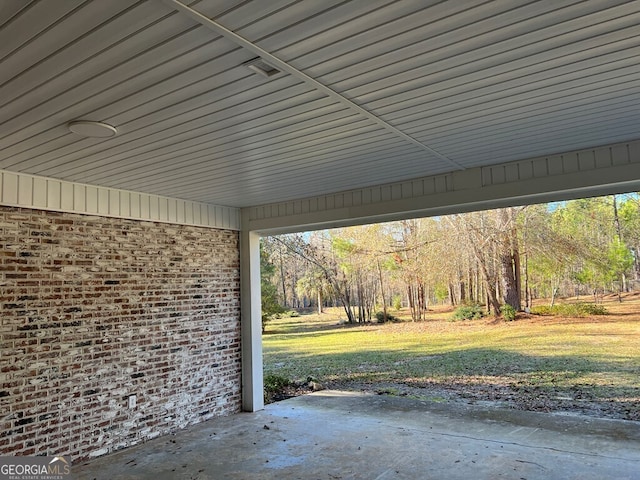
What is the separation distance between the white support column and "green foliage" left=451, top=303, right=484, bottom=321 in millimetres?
7324

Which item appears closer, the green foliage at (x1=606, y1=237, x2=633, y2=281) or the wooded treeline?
the green foliage at (x1=606, y1=237, x2=633, y2=281)

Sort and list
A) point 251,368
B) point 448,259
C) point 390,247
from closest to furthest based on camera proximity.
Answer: point 251,368 → point 448,259 → point 390,247

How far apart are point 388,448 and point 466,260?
838 cm

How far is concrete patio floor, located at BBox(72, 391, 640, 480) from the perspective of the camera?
4070 mm

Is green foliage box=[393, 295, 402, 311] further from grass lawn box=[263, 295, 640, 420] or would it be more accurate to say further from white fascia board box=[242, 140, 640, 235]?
white fascia board box=[242, 140, 640, 235]

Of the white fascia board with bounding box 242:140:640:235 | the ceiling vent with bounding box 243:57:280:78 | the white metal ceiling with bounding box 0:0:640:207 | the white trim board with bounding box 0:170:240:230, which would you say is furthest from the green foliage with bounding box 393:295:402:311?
the ceiling vent with bounding box 243:57:280:78

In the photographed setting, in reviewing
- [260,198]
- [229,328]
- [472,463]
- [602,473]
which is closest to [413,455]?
[472,463]

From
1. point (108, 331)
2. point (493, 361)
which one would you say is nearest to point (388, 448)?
point (108, 331)

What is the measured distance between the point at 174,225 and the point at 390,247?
878 centimetres

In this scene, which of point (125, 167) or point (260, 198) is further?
point (260, 198)

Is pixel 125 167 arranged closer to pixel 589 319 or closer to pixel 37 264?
pixel 37 264

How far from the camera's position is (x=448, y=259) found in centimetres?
1259

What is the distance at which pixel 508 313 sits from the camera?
11.6 metres

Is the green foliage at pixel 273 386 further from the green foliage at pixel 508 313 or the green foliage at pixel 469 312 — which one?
the green foliage at pixel 508 313
